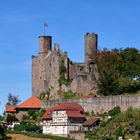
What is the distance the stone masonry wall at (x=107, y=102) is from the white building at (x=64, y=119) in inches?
39.4

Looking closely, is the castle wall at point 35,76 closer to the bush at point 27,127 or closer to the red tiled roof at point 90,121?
the bush at point 27,127

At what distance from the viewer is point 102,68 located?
376 ft

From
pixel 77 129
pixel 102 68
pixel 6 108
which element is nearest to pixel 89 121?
pixel 77 129

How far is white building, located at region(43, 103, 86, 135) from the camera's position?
105875 mm

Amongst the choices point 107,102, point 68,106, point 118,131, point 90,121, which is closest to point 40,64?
point 68,106

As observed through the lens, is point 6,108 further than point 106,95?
Yes

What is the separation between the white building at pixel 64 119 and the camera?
106 m

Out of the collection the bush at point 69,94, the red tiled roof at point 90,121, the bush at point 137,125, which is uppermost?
the bush at point 69,94

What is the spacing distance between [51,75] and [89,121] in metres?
19.0

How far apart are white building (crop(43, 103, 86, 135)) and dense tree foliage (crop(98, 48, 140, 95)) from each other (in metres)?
4.68

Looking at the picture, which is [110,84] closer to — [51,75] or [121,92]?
[121,92]

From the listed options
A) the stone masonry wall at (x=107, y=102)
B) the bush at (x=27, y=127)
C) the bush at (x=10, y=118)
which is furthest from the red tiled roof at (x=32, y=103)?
the bush at (x=27, y=127)

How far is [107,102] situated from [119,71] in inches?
372

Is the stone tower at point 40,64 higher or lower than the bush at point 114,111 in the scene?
higher
